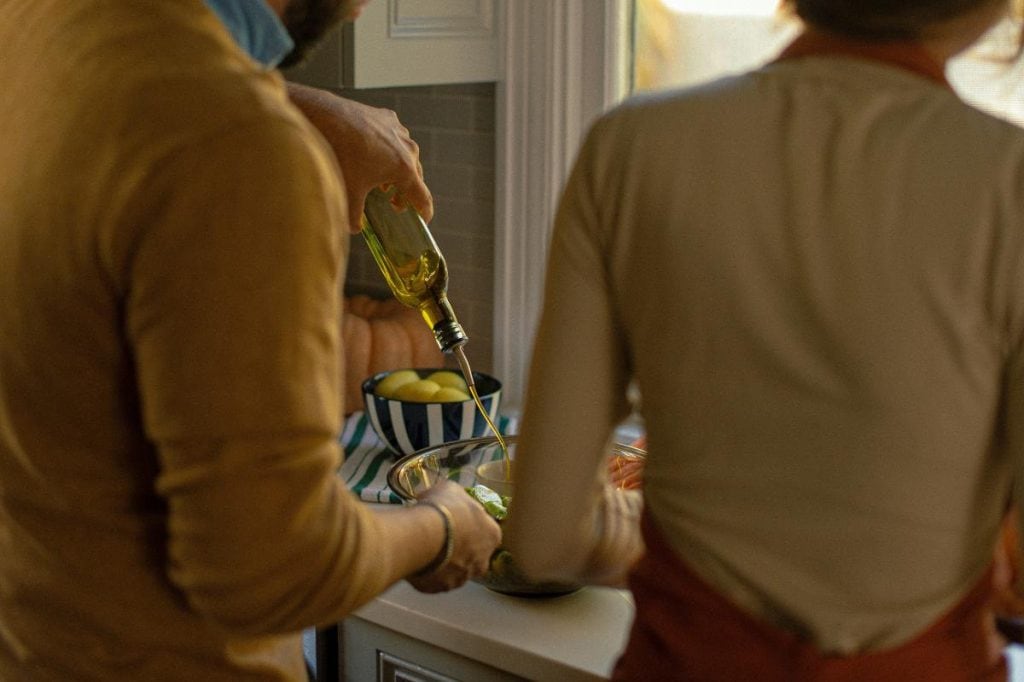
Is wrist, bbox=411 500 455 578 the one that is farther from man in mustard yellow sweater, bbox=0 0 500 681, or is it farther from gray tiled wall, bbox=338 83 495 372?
gray tiled wall, bbox=338 83 495 372

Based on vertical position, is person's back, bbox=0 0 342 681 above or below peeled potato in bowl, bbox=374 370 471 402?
above

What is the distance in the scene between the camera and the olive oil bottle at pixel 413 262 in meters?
1.60

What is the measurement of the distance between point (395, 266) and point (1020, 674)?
0.86 meters

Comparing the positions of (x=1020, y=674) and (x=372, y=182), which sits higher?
(x=372, y=182)

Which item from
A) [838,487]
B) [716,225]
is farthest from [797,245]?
[838,487]

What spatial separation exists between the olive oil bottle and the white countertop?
25cm

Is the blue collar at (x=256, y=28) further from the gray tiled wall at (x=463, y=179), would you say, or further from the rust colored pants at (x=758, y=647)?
the gray tiled wall at (x=463, y=179)

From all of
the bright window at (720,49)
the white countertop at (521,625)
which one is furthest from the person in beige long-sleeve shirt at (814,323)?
the bright window at (720,49)

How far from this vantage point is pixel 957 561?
0.81m

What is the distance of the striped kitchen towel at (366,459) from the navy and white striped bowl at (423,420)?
4cm

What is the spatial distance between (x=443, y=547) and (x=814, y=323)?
1.48ft

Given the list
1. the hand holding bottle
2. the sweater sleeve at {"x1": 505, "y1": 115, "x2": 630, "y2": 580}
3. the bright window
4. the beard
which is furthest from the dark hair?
the bright window

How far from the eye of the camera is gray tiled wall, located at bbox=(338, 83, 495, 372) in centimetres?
217

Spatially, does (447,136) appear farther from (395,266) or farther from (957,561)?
(957,561)
